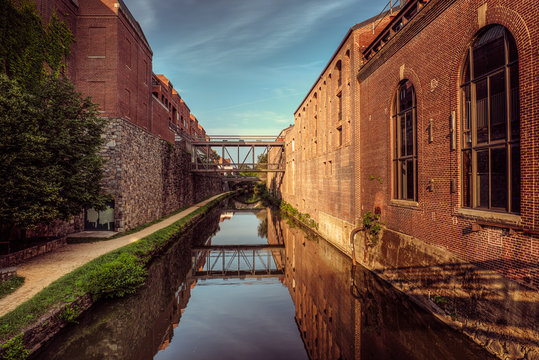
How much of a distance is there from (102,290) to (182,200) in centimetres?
2317

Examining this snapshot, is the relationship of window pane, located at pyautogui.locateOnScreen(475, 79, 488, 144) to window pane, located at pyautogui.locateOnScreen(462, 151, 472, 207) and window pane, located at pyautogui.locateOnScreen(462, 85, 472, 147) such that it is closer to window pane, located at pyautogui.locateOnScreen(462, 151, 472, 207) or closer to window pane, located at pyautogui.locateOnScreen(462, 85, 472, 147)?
window pane, located at pyautogui.locateOnScreen(462, 85, 472, 147)

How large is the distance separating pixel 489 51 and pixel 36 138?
1269cm

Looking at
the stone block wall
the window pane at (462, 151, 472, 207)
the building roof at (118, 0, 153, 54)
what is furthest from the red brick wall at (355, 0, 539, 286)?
the building roof at (118, 0, 153, 54)

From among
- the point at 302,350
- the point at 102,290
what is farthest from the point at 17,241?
the point at 302,350

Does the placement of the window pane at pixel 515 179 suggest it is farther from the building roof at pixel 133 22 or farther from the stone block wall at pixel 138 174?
the building roof at pixel 133 22

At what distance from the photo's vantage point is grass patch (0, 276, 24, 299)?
7321 millimetres

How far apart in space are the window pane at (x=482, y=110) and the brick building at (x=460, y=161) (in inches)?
1.0

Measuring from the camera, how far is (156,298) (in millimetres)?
9570

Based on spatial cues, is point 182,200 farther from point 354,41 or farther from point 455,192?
point 455,192

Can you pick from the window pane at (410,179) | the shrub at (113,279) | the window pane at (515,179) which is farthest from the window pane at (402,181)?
the shrub at (113,279)

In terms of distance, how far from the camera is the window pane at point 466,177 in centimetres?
711

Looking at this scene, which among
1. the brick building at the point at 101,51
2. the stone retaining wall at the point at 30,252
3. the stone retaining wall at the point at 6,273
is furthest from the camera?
the brick building at the point at 101,51

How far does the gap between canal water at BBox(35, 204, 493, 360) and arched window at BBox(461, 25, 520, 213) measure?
3431 millimetres

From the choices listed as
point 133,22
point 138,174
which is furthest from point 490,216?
point 133,22
